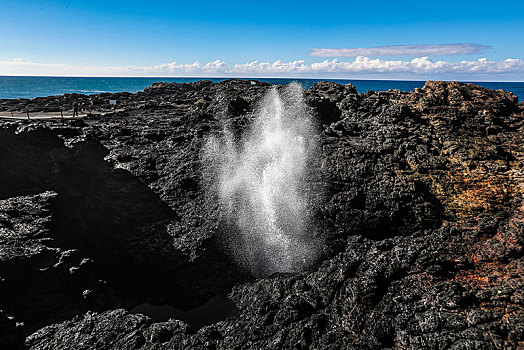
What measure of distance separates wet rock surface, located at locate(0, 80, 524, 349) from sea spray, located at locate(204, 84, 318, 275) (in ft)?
2.97

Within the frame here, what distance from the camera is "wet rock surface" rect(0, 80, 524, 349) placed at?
10.3 meters

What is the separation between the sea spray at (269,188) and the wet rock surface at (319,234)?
35.7 inches

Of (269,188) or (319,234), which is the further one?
(269,188)

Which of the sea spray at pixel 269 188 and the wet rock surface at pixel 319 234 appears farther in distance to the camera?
the sea spray at pixel 269 188

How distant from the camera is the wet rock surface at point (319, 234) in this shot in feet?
33.7

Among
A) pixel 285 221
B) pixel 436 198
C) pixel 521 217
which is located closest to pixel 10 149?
pixel 285 221

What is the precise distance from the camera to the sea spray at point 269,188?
16.0 meters

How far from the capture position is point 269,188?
58.4 ft

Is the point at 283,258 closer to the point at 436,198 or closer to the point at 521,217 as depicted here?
the point at 436,198

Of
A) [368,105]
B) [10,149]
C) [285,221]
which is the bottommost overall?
[285,221]

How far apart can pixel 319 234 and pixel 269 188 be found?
4160 mm

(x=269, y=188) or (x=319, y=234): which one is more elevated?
(x=269, y=188)

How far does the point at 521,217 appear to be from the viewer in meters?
11.5

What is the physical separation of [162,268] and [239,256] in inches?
166
